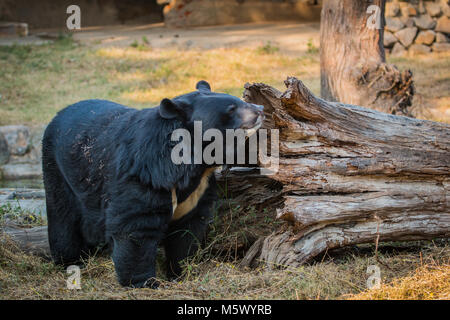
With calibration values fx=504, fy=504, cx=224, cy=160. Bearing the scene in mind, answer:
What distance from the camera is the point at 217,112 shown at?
331 centimetres

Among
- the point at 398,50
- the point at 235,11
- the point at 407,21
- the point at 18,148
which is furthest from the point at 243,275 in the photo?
the point at 235,11

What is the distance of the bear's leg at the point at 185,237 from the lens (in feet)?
12.4

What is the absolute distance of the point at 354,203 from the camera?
3.71 meters

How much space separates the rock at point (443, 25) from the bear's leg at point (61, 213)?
36.2 ft

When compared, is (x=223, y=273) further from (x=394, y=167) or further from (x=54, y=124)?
(x=54, y=124)

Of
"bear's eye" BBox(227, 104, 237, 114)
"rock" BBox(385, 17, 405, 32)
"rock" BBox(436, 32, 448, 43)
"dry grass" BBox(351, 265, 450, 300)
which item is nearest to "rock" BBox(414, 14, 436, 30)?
"rock" BBox(436, 32, 448, 43)

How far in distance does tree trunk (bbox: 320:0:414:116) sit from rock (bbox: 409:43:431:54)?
595 centimetres

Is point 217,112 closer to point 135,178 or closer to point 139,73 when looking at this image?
point 135,178

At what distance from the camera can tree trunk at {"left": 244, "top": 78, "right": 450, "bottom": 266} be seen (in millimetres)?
3654

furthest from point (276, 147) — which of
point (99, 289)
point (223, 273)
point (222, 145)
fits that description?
point (99, 289)

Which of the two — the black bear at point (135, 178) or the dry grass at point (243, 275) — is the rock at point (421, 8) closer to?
the dry grass at point (243, 275)

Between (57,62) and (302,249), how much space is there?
10.1 metres

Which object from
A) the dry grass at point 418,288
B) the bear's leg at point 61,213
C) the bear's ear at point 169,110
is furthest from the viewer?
the bear's leg at point 61,213

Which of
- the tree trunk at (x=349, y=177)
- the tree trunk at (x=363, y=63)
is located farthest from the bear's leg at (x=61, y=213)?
the tree trunk at (x=363, y=63)
